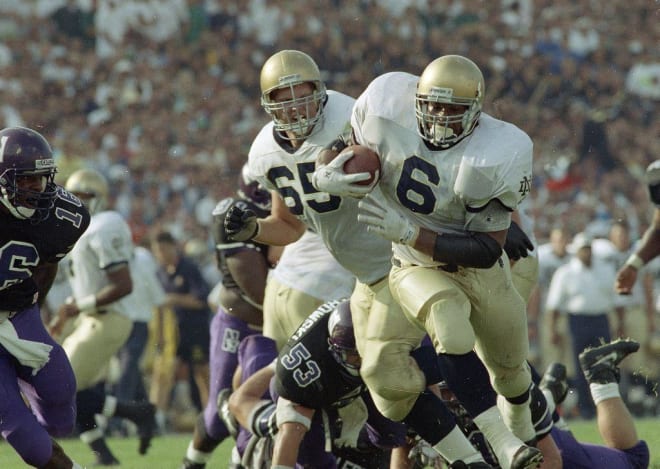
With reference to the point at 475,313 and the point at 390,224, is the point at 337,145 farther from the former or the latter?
the point at 475,313

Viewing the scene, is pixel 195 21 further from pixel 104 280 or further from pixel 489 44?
pixel 104 280

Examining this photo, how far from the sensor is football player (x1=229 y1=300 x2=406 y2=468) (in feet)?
16.0

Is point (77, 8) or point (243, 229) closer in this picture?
point (243, 229)

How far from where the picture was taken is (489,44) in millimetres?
14398

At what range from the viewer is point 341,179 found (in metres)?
4.37

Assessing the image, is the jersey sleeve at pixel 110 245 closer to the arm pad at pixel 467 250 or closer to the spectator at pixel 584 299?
the arm pad at pixel 467 250

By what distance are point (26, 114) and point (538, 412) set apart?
9.48 m

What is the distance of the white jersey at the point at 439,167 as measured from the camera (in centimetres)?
438

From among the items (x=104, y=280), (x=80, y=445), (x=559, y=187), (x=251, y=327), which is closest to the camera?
(x=251, y=327)

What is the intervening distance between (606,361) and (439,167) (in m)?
1.59

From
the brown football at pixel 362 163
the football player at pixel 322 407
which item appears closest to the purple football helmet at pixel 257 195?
the football player at pixel 322 407

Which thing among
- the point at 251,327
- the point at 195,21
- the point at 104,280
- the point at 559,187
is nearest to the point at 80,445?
the point at 104,280

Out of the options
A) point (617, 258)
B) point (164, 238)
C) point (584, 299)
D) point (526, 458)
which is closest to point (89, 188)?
point (164, 238)

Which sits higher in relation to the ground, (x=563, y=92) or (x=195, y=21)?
(x=195, y=21)
